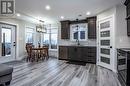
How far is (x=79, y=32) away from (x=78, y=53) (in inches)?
57.9

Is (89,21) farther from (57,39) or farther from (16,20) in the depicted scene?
(16,20)

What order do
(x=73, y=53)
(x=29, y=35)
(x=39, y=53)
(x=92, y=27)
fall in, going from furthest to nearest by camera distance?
(x=29, y=35) → (x=39, y=53) → (x=73, y=53) → (x=92, y=27)

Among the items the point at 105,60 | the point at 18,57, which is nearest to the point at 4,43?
the point at 18,57

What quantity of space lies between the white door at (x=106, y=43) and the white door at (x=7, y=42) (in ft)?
16.1

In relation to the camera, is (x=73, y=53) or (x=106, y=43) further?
(x=73, y=53)

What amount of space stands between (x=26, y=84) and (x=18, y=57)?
4206 millimetres

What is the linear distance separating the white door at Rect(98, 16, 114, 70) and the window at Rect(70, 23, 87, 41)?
1526mm

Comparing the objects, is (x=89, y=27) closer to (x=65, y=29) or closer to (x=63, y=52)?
(x=65, y=29)

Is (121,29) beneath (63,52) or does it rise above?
above

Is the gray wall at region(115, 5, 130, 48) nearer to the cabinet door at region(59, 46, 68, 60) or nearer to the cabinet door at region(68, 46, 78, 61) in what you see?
the cabinet door at region(68, 46, 78, 61)

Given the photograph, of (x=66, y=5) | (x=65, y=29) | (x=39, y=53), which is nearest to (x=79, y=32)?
(x=65, y=29)

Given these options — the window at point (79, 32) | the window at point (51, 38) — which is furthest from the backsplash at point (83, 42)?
the window at point (51, 38)

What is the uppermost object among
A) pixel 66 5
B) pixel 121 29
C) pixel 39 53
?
pixel 66 5

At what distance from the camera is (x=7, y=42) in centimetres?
612
